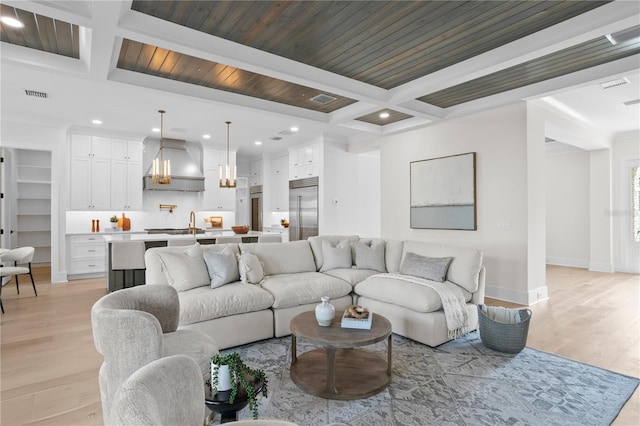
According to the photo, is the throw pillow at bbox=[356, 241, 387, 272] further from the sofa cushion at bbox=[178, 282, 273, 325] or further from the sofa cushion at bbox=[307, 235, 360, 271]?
the sofa cushion at bbox=[178, 282, 273, 325]

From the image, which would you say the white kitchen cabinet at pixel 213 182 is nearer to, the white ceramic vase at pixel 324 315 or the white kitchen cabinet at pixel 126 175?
the white kitchen cabinet at pixel 126 175

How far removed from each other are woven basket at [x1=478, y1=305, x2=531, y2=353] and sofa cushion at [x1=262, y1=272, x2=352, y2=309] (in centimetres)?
150

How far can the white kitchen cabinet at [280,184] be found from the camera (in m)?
8.80

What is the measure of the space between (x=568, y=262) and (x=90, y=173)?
429 inches

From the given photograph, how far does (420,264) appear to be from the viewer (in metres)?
3.92

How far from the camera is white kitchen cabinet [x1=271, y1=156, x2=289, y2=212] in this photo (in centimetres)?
880

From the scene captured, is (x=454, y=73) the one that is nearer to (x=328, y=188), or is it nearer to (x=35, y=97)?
(x=328, y=188)

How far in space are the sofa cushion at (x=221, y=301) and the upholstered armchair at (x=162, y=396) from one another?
78.3 inches

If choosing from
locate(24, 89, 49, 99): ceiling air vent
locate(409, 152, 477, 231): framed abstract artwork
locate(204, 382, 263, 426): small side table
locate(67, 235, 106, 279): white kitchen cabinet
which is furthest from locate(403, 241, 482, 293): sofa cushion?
locate(67, 235, 106, 279): white kitchen cabinet

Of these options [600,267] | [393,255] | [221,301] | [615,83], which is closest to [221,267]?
[221,301]

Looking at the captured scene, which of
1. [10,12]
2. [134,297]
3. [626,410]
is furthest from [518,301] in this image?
[10,12]

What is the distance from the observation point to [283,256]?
170 inches

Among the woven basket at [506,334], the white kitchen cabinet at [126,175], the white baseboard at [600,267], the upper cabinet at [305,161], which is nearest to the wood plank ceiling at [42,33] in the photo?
the white kitchen cabinet at [126,175]

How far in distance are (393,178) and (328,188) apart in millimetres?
1494
